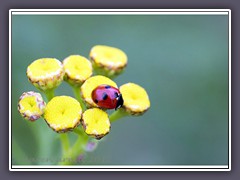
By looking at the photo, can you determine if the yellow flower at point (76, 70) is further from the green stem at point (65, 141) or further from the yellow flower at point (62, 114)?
the green stem at point (65, 141)

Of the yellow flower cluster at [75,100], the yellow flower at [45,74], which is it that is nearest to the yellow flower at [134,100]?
the yellow flower cluster at [75,100]

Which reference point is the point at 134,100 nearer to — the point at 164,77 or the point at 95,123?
the point at 95,123

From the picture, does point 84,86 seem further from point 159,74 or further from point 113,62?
point 159,74

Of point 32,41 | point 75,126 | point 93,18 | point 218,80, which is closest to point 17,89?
point 32,41

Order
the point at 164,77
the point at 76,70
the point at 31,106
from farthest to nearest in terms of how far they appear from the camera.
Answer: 1. the point at 164,77
2. the point at 76,70
3. the point at 31,106

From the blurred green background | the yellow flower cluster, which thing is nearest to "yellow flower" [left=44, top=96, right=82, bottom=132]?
the yellow flower cluster

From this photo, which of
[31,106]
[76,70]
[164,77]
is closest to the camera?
[31,106]

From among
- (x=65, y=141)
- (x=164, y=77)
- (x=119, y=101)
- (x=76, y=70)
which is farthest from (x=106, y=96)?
(x=164, y=77)
